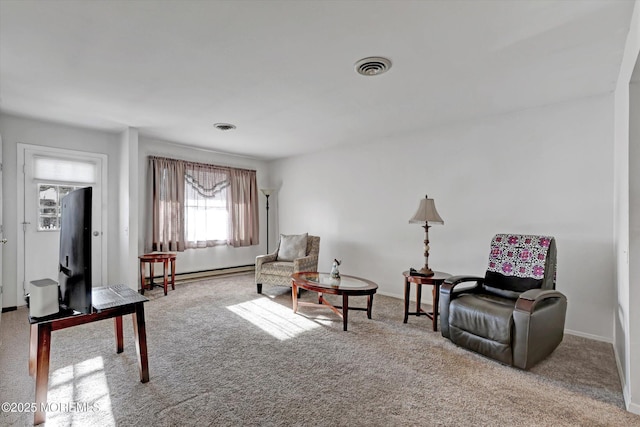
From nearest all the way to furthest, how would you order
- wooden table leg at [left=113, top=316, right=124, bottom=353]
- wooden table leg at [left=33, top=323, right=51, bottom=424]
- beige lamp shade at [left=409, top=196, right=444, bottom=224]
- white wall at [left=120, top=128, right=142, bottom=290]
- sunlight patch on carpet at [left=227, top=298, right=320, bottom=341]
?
wooden table leg at [left=33, top=323, right=51, bottom=424]
wooden table leg at [left=113, top=316, right=124, bottom=353]
sunlight patch on carpet at [left=227, top=298, right=320, bottom=341]
beige lamp shade at [left=409, top=196, right=444, bottom=224]
white wall at [left=120, top=128, right=142, bottom=290]

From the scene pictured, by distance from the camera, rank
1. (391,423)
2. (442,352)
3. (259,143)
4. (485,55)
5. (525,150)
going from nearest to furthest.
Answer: (391,423), (485,55), (442,352), (525,150), (259,143)

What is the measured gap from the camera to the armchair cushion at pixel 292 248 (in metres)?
4.95

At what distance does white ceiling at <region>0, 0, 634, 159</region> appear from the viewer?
1.87 m

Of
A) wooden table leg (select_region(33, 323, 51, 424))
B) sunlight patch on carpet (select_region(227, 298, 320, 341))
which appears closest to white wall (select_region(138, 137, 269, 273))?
sunlight patch on carpet (select_region(227, 298, 320, 341))

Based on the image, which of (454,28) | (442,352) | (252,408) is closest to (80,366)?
(252,408)

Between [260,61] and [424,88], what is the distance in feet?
5.02

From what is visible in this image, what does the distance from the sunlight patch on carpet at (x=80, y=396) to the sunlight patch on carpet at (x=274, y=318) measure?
4.59 ft

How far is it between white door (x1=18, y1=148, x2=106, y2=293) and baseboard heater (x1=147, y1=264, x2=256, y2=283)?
122 cm

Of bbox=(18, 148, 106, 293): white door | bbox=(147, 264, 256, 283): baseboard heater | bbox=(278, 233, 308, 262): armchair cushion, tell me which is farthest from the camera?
bbox=(147, 264, 256, 283): baseboard heater

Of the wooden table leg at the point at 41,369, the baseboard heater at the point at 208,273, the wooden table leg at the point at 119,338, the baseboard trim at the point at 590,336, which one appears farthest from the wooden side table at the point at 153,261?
the baseboard trim at the point at 590,336

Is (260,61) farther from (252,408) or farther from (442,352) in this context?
(442,352)

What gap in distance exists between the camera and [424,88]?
300 centimetres

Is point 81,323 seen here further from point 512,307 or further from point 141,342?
point 512,307

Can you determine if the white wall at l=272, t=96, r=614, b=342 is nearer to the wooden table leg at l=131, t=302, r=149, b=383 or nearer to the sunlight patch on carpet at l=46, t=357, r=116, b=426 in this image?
the wooden table leg at l=131, t=302, r=149, b=383
